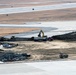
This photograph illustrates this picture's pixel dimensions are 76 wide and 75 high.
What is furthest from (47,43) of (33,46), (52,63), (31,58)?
(52,63)

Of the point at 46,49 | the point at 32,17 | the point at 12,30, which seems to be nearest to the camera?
the point at 46,49

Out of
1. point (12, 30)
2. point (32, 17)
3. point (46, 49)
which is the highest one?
Result: point (32, 17)

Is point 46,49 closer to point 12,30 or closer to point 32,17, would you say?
point 12,30

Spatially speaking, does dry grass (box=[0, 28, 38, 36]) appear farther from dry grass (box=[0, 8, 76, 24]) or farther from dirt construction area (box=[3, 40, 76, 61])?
dry grass (box=[0, 8, 76, 24])

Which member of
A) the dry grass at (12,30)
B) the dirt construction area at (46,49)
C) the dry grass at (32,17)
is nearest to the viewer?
the dirt construction area at (46,49)

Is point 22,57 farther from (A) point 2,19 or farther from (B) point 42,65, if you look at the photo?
(A) point 2,19

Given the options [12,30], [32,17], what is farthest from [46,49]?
[32,17]

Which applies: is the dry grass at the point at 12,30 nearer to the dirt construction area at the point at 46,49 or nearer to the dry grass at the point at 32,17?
the dirt construction area at the point at 46,49

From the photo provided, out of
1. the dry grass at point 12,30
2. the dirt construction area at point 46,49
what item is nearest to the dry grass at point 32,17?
the dry grass at point 12,30
